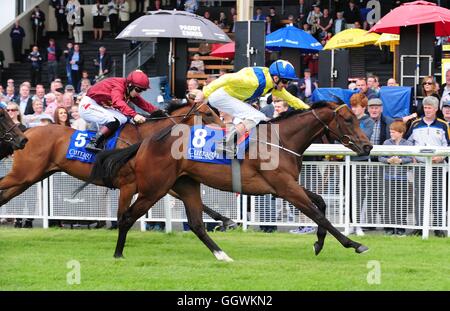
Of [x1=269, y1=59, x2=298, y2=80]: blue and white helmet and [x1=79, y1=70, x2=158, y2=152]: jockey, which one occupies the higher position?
[x1=269, y1=59, x2=298, y2=80]: blue and white helmet

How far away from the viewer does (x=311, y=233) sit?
1183 centimetres

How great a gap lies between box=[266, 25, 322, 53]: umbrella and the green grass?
7.45 m

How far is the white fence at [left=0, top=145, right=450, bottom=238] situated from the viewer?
11.2m

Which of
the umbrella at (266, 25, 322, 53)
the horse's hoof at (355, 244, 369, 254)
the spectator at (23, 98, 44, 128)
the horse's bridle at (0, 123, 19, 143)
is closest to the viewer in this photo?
the horse's hoof at (355, 244, 369, 254)

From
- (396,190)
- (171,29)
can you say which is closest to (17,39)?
(171,29)

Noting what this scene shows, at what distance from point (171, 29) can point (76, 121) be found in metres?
3.16

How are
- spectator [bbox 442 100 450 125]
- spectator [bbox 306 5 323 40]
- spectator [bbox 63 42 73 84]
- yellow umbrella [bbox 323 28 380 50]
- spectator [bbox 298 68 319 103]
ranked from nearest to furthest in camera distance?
spectator [bbox 442 100 450 125] → spectator [bbox 298 68 319 103] → yellow umbrella [bbox 323 28 380 50] → spectator [bbox 306 5 323 40] → spectator [bbox 63 42 73 84]

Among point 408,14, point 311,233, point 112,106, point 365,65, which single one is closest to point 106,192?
point 112,106

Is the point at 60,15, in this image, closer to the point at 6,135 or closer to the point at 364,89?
the point at 364,89

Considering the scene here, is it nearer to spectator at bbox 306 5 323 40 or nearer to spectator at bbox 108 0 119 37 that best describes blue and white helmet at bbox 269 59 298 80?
spectator at bbox 306 5 323 40

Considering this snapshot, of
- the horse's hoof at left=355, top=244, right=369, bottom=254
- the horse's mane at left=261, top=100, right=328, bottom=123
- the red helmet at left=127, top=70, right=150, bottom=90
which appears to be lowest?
the horse's hoof at left=355, top=244, right=369, bottom=254

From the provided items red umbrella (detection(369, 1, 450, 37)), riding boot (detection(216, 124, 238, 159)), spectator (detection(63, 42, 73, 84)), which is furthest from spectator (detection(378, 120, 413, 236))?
spectator (detection(63, 42, 73, 84))

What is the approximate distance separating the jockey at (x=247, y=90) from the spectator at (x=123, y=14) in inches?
711

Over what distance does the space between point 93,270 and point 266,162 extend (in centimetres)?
203
